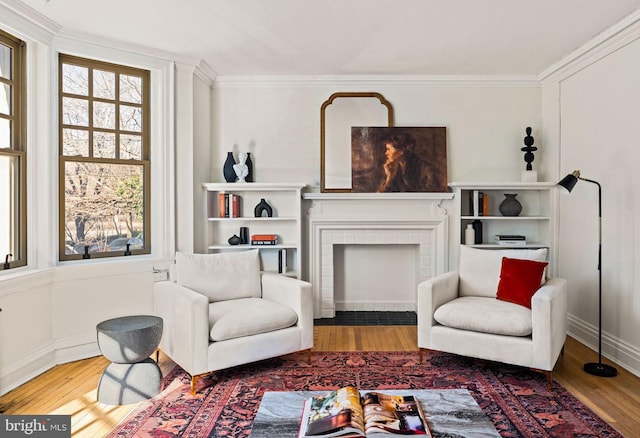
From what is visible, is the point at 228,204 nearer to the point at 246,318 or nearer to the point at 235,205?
the point at 235,205

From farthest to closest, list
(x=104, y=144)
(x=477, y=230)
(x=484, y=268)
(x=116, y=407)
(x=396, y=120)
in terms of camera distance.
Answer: (x=396, y=120), (x=477, y=230), (x=104, y=144), (x=484, y=268), (x=116, y=407)

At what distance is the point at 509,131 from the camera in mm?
4641

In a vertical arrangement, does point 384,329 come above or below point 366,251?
below

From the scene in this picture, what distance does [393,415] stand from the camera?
1808 millimetres

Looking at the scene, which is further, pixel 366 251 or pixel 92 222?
pixel 366 251

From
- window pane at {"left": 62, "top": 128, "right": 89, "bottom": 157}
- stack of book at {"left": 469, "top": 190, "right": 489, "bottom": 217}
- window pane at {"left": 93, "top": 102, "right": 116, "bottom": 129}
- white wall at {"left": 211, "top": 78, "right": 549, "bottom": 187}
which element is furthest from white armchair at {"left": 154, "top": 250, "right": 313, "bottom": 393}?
stack of book at {"left": 469, "top": 190, "right": 489, "bottom": 217}

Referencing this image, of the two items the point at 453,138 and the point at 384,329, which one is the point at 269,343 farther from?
the point at 453,138

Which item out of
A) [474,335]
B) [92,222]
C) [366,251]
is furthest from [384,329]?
[92,222]

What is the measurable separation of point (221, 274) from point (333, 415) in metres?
1.92

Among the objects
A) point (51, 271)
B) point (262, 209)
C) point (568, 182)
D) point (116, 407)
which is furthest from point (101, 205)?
point (568, 182)

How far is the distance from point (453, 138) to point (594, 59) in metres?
1.39

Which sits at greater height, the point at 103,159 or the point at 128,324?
the point at 103,159

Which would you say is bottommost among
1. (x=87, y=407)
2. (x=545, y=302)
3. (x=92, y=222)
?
(x=87, y=407)

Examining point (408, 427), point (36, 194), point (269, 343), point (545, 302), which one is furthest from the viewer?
point (36, 194)
